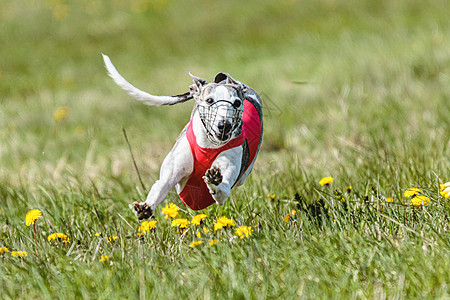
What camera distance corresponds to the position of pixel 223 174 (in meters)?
2.32

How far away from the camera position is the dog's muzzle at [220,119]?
221 cm

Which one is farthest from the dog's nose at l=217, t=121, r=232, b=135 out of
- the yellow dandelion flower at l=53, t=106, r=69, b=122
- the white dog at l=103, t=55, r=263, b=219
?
the yellow dandelion flower at l=53, t=106, r=69, b=122

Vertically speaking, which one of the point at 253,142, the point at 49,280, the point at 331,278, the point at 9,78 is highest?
the point at 253,142

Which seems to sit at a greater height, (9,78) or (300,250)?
(300,250)

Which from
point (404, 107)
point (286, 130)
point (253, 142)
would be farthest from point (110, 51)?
point (253, 142)

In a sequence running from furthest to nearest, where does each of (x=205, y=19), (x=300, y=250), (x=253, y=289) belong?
1. (x=205, y=19)
2. (x=300, y=250)
3. (x=253, y=289)

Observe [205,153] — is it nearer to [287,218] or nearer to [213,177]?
[213,177]

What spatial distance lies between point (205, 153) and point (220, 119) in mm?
242

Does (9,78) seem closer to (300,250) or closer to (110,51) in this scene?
(110,51)

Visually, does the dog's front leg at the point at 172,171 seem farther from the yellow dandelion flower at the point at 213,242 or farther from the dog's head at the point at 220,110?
the yellow dandelion flower at the point at 213,242

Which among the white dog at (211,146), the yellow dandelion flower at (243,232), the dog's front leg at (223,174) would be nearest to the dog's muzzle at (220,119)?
the white dog at (211,146)

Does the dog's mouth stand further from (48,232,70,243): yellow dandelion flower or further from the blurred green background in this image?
(48,232,70,243): yellow dandelion flower

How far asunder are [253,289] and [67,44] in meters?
11.8

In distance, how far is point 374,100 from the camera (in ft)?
21.7
